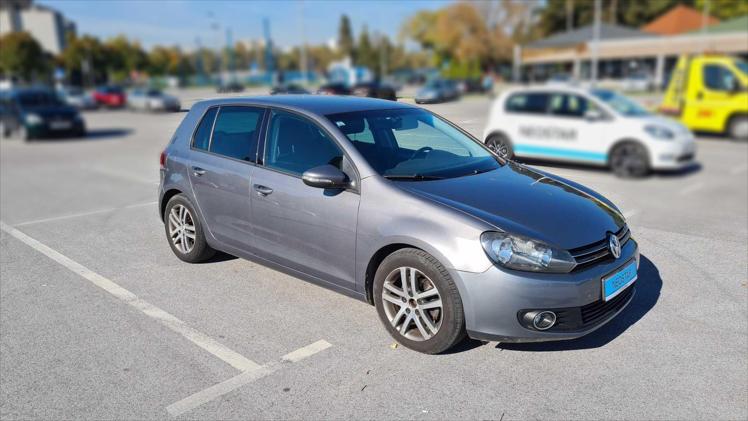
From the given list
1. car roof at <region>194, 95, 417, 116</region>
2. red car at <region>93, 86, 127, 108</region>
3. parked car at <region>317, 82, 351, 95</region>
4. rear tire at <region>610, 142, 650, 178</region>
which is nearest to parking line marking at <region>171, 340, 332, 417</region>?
car roof at <region>194, 95, 417, 116</region>

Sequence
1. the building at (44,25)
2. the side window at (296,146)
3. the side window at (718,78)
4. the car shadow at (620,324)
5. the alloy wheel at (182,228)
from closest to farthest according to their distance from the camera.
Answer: the car shadow at (620,324)
the side window at (296,146)
the alloy wheel at (182,228)
the side window at (718,78)
the building at (44,25)

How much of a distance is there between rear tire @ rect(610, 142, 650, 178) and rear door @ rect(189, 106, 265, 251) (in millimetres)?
7241

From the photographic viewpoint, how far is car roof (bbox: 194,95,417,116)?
425 cm

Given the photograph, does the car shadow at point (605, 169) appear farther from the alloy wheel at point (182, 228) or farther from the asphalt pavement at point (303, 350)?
the alloy wheel at point (182, 228)

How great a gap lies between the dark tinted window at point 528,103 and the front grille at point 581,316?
7.56 metres

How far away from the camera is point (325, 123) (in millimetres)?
4023

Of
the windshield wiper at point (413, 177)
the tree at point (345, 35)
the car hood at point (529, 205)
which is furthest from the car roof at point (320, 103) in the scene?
the tree at point (345, 35)

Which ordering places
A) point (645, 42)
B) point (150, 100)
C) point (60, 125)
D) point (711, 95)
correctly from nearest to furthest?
point (711, 95)
point (60, 125)
point (645, 42)
point (150, 100)

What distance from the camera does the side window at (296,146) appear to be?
3990 millimetres

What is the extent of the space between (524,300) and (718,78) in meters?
12.9

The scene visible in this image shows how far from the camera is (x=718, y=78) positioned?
13164 millimetres

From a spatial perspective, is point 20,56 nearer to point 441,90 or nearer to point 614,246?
point 441,90

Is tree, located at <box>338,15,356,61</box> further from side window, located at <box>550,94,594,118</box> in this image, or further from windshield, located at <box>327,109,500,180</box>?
windshield, located at <box>327,109,500,180</box>

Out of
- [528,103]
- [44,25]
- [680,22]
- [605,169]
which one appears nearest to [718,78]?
[605,169]
